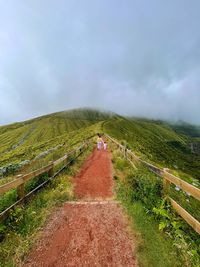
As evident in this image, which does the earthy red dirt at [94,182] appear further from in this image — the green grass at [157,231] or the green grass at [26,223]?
the green grass at [157,231]

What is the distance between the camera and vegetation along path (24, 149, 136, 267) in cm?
532

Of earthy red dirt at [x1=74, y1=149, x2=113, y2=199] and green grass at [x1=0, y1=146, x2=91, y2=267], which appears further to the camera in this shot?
earthy red dirt at [x1=74, y1=149, x2=113, y2=199]

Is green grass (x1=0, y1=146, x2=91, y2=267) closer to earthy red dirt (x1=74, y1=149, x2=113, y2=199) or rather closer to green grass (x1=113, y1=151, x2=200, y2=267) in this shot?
earthy red dirt (x1=74, y1=149, x2=113, y2=199)

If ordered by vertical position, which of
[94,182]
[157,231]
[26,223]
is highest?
[26,223]

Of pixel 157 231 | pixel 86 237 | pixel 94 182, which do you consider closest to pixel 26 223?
pixel 86 237

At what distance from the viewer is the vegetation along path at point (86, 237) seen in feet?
17.4

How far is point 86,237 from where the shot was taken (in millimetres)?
6270

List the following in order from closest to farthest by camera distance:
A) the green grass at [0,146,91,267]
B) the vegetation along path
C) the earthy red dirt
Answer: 1. the vegetation along path
2. the green grass at [0,146,91,267]
3. the earthy red dirt

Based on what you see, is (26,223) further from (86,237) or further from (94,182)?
(94,182)

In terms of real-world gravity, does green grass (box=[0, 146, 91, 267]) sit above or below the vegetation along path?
above

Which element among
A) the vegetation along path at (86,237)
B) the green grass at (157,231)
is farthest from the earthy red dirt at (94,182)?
the green grass at (157,231)

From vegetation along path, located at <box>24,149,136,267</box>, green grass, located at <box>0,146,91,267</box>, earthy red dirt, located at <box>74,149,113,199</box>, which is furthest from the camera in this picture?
earthy red dirt, located at <box>74,149,113,199</box>

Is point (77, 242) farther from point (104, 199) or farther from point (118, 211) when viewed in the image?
point (104, 199)

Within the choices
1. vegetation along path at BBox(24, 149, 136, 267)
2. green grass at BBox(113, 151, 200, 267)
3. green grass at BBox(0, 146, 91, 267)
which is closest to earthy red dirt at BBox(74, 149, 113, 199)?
vegetation along path at BBox(24, 149, 136, 267)
